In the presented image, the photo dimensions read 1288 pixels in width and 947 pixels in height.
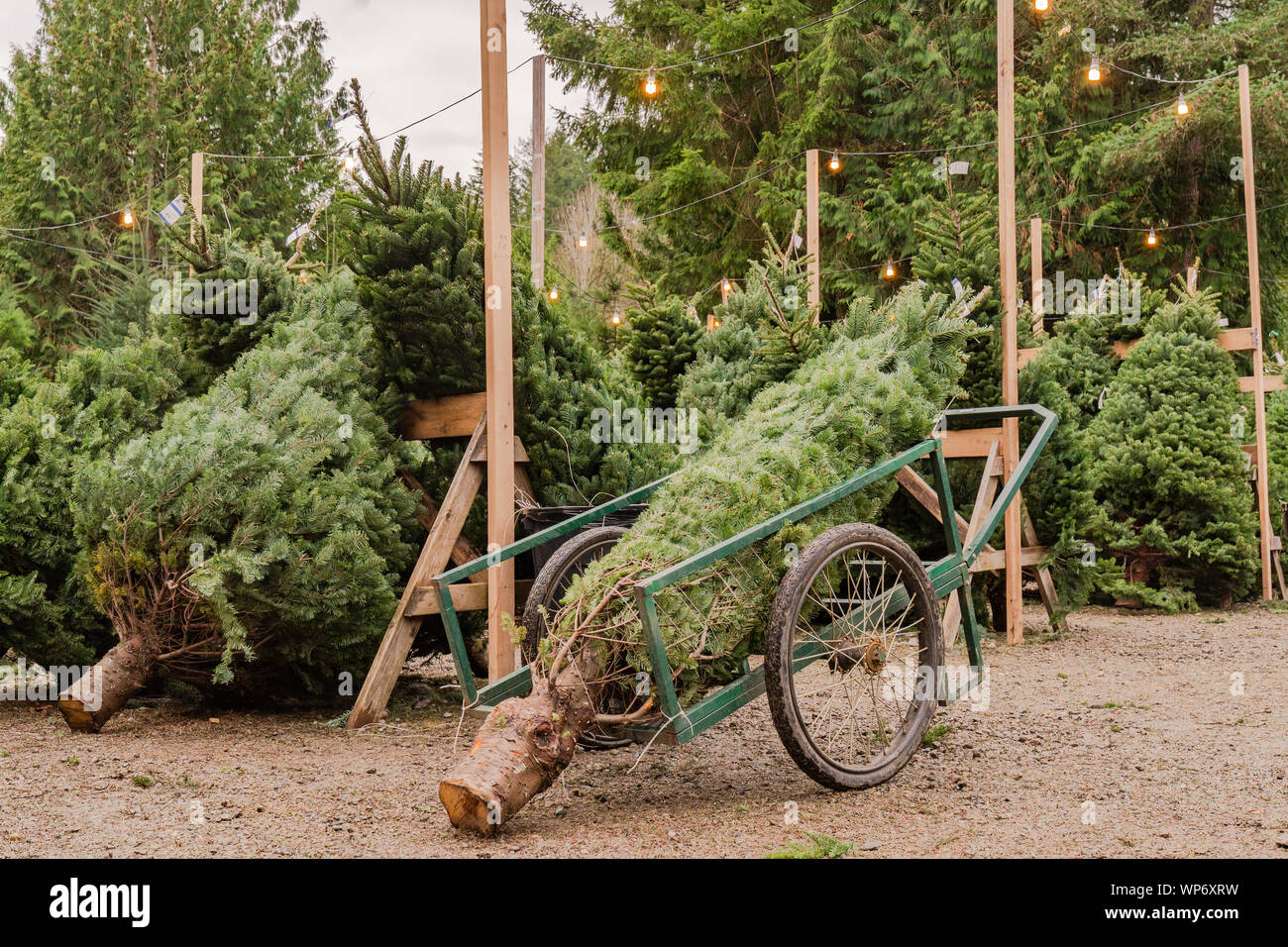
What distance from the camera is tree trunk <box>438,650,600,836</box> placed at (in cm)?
314

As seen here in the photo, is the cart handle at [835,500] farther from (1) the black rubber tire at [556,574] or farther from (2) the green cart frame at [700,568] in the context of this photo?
(1) the black rubber tire at [556,574]

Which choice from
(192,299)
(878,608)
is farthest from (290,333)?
(878,608)

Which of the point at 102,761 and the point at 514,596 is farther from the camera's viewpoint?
the point at 514,596

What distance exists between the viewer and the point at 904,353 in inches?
182

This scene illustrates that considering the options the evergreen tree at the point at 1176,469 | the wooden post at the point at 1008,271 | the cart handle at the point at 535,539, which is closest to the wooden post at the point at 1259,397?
the evergreen tree at the point at 1176,469

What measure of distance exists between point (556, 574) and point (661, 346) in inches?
167

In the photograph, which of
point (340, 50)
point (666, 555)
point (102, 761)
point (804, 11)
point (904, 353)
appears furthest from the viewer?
point (340, 50)

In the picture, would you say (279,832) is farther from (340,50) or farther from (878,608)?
(340,50)

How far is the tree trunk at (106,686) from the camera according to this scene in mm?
4617

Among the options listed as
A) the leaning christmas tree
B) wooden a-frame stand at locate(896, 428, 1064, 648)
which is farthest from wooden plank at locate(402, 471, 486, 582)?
wooden a-frame stand at locate(896, 428, 1064, 648)

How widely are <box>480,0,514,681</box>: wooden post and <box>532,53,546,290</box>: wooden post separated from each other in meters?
5.81

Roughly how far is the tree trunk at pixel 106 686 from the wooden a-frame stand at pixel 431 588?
0.94 m

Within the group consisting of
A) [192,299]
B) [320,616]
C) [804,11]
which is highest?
[804,11]

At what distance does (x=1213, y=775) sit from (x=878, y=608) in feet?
4.61
